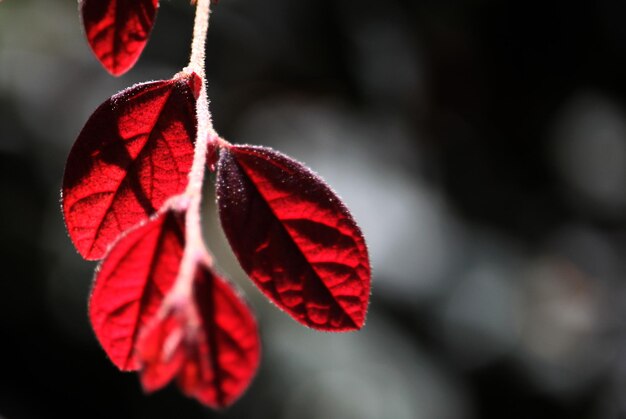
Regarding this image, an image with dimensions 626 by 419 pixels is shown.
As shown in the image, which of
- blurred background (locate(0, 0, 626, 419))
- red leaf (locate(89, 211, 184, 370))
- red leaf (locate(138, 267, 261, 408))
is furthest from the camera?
blurred background (locate(0, 0, 626, 419))

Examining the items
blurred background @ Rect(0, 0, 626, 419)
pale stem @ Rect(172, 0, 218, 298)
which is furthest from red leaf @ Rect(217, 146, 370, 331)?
blurred background @ Rect(0, 0, 626, 419)

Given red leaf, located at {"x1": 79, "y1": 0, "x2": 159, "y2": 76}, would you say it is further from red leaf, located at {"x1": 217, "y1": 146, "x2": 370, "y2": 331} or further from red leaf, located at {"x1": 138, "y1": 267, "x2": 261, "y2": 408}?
red leaf, located at {"x1": 138, "y1": 267, "x2": 261, "y2": 408}

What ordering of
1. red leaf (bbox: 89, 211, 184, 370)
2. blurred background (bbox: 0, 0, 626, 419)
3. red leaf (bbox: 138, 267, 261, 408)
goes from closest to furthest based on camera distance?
red leaf (bbox: 138, 267, 261, 408)
red leaf (bbox: 89, 211, 184, 370)
blurred background (bbox: 0, 0, 626, 419)

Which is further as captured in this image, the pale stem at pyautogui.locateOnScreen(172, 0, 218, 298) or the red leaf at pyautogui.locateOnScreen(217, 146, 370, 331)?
the red leaf at pyautogui.locateOnScreen(217, 146, 370, 331)

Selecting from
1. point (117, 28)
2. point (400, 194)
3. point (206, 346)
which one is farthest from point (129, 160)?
point (400, 194)

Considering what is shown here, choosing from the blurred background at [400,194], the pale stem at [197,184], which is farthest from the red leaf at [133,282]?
the blurred background at [400,194]
